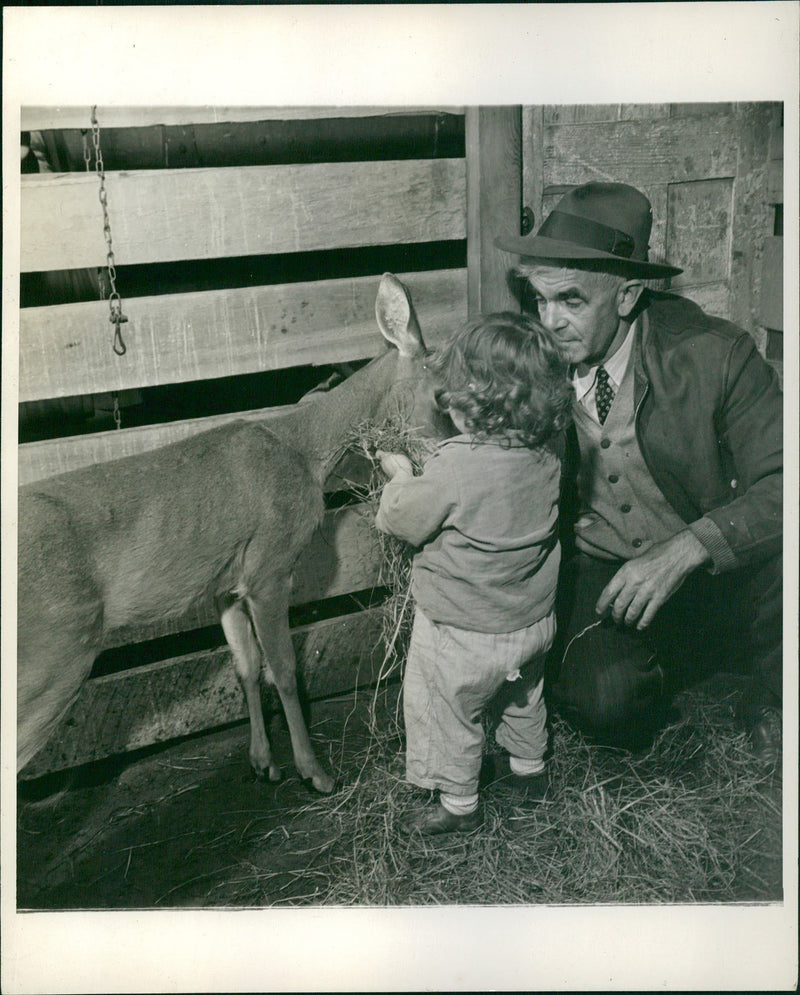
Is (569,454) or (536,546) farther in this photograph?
(569,454)

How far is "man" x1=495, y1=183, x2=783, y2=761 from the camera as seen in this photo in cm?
319

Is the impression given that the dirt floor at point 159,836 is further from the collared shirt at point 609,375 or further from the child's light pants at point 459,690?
the collared shirt at point 609,375

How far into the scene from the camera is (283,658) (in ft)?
11.1

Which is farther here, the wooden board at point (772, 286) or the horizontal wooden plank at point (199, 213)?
the wooden board at point (772, 286)

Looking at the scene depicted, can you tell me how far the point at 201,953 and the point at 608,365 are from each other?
2342 mm

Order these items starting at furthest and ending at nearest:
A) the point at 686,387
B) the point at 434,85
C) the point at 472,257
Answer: the point at 472,257 → the point at 686,387 → the point at 434,85

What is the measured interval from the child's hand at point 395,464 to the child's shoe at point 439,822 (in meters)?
1.11

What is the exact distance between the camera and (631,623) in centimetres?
331

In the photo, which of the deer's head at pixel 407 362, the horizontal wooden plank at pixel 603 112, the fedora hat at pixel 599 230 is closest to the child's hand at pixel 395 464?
the deer's head at pixel 407 362

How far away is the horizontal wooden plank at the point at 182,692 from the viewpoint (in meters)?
3.24

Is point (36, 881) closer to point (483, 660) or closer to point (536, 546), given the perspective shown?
point (483, 660)

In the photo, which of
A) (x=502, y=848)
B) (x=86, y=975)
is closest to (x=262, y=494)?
(x=502, y=848)

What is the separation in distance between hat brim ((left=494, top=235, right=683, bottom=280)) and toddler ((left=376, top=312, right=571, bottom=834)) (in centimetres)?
25

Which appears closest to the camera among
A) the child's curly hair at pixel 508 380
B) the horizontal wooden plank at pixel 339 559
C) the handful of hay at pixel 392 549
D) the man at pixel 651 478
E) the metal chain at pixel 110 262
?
the child's curly hair at pixel 508 380
